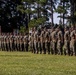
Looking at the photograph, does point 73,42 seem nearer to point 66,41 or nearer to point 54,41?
point 66,41

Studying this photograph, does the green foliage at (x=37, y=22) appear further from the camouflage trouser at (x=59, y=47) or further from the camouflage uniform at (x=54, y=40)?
the camouflage trouser at (x=59, y=47)

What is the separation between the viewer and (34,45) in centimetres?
3638

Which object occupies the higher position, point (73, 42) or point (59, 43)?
point (73, 42)

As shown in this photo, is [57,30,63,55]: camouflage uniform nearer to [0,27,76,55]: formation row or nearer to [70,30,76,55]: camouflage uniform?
[0,27,76,55]: formation row

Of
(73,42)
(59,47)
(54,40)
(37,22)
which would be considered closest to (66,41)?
(73,42)

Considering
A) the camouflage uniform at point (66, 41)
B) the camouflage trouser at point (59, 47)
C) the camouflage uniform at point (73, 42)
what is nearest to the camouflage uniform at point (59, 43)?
the camouflage trouser at point (59, 47)

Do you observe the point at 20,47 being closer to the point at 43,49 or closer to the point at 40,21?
the point at 43,49

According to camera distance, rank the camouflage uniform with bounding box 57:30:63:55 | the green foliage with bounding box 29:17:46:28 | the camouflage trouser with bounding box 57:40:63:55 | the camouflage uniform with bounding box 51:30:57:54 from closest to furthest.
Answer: the camouflage uniform with bounding box 57:30:63:55 < the camouflage trouser with bounding box 57:40:63:55 < the camouflage uniform with bounding box 51:30:57:54 < the green foliage with bounding box 29:17:46:28

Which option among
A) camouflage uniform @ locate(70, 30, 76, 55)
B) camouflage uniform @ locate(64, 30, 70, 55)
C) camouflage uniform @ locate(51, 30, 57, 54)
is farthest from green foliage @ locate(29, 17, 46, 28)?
camouflage uniform @ locate(70, 30, 76, 55)

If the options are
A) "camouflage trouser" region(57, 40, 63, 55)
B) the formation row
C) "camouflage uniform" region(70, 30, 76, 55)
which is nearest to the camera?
"camouflage uniform" region(70, 30, 76, 55)

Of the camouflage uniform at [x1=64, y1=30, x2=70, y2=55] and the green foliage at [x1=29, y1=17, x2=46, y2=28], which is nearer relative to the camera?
the camouflage uniform at [x1=64, y1=30, x2=70, y2=55]

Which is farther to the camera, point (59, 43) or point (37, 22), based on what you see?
point (37, 22)

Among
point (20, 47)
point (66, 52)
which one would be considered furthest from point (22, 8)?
point (66, 52)

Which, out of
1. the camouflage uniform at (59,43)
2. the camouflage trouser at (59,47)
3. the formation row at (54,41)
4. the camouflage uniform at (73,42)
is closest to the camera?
the camouflage uniform at (73,42)
